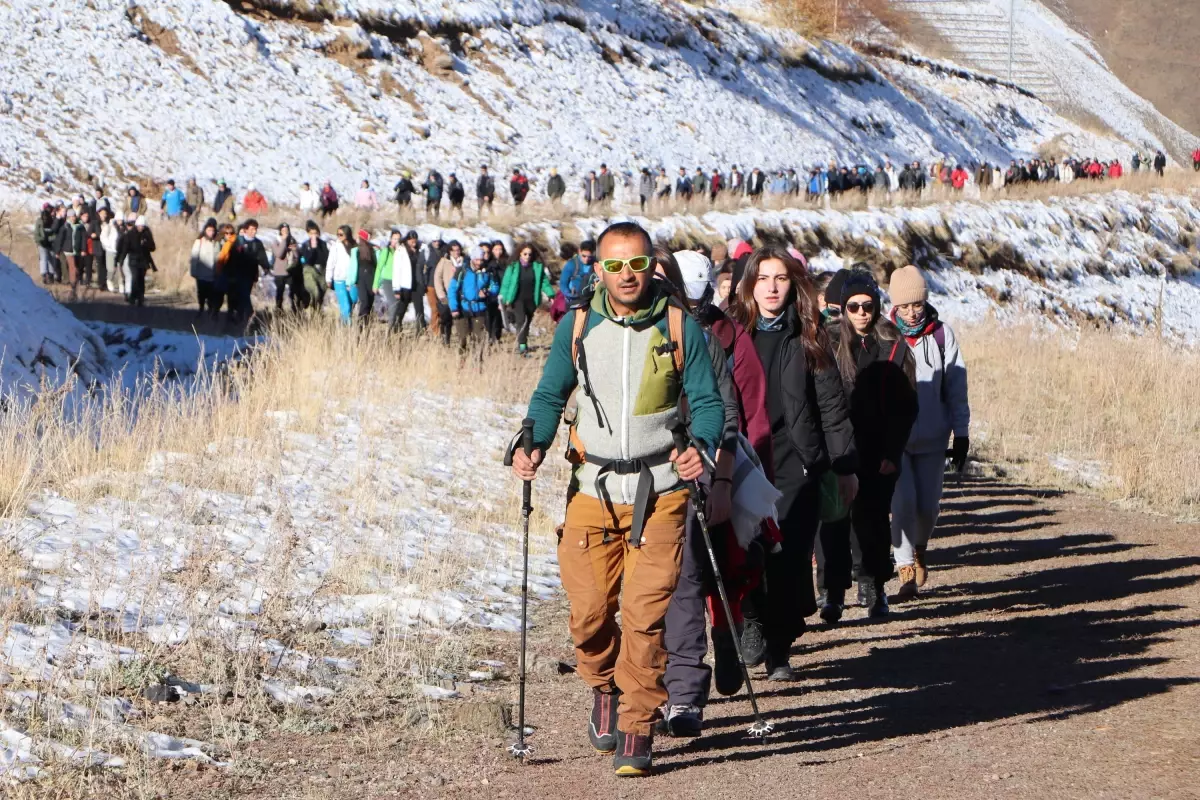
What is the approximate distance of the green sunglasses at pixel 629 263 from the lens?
478 centimetres

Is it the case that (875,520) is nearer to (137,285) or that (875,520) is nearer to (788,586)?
(788,586)

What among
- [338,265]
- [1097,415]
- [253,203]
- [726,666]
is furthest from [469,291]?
[726,666]

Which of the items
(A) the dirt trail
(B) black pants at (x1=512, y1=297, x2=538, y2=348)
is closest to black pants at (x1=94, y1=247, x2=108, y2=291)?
(B) black pants at (x1=512, y1=297, x2=538, y2=348)

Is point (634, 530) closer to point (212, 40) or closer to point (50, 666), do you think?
point (50, 666)

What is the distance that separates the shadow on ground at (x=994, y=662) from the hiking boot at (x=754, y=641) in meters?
0.23

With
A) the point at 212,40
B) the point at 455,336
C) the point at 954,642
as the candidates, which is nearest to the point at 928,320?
the point at 954,642

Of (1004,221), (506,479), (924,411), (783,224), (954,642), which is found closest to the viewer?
(954,642)

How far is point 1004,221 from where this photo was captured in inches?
1795

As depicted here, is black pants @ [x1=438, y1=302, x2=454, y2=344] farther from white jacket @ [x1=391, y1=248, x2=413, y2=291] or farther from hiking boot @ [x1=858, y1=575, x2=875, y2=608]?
hiking boot @ [x1=858, y1=575, x2=875, y2=608]

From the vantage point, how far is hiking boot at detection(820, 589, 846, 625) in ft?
24.7

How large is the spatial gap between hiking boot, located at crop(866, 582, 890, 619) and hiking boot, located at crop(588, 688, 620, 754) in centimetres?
311

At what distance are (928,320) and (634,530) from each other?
386 cm

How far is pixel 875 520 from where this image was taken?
25.8 ft

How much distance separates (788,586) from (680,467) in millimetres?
1829
